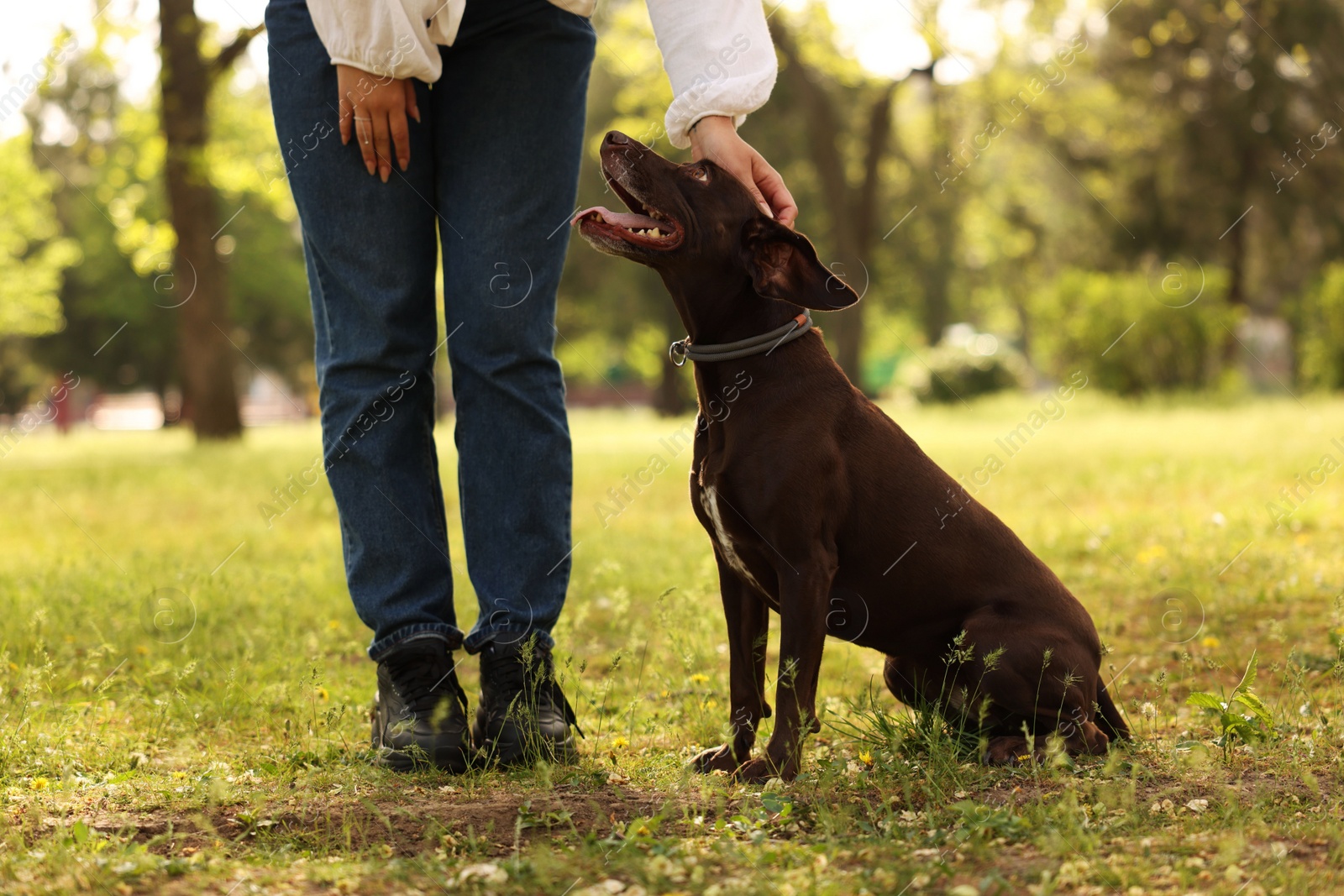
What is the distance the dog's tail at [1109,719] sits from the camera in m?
2.90

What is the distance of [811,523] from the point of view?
8.87 ft

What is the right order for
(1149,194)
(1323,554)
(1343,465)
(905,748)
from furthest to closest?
(1149,194), (1343,465), (1323,554), (905,748)

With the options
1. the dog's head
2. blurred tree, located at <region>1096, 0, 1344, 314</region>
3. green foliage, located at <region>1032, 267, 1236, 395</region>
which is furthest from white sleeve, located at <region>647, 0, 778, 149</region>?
blurred tree, located at <region>1096, 0, 1344, 314</region>

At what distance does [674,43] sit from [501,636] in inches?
61.0

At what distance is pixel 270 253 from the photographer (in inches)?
1513

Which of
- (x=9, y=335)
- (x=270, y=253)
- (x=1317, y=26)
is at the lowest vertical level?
(x=9, y=335)

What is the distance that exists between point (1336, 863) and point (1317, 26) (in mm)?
26903

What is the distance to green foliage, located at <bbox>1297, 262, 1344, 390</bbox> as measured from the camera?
738 inches

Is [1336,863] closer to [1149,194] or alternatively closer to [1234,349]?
[1234,349]

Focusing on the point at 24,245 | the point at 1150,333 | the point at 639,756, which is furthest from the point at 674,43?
the point at 24,245

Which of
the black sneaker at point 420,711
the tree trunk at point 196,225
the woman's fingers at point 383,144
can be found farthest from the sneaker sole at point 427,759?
the tree trunk at point 196,225

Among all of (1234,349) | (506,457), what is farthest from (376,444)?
(1234,349)

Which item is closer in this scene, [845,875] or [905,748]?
[845,875]

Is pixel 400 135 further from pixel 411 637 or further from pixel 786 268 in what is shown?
pixel 411 637
